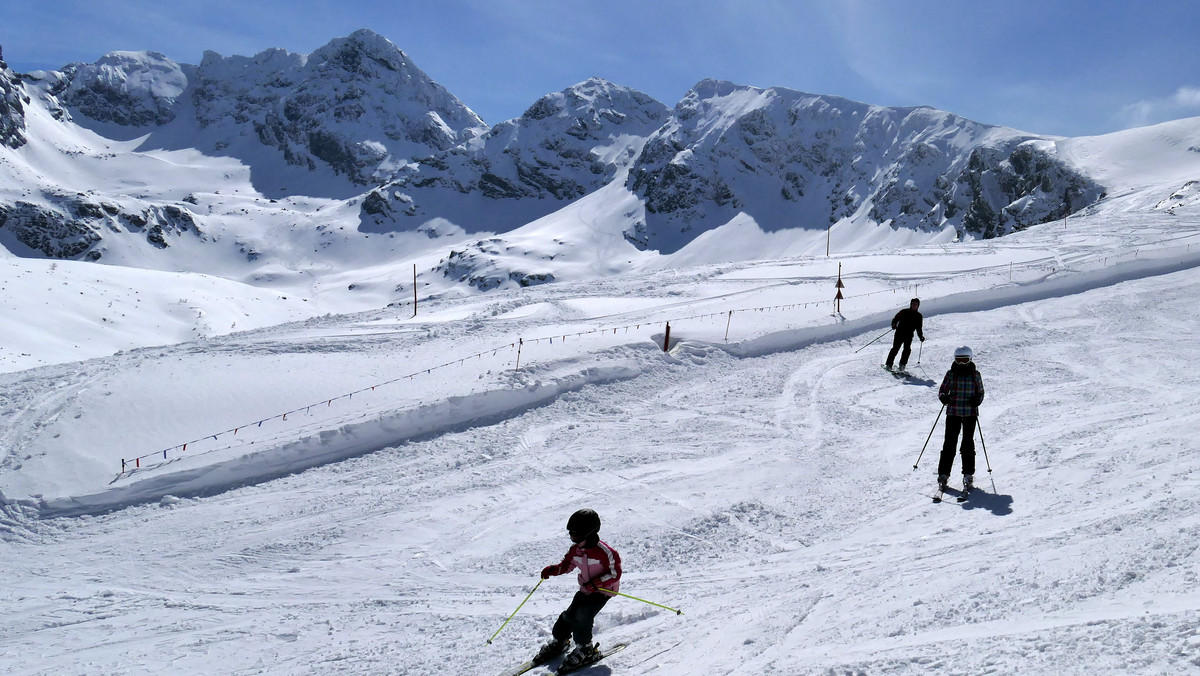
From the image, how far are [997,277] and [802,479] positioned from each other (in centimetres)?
1810

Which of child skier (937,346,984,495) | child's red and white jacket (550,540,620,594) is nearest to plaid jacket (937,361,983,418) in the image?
child skier (937,346,984,495)

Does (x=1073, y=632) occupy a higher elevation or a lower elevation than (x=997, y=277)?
lower

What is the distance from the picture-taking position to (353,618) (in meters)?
6.89

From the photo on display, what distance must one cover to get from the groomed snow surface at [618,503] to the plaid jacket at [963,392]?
95cm

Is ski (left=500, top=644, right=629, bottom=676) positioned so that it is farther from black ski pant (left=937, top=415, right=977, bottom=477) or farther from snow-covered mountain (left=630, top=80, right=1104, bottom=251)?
snow-covered mountain (left=630, top=80, right=1104, bottom=251)

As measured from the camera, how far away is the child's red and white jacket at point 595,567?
550 centimetres

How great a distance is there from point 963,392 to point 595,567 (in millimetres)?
5168

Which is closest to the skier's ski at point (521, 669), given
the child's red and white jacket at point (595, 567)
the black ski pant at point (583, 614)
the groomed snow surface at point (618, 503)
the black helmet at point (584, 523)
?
the groomed snow surface at point (618, 503)

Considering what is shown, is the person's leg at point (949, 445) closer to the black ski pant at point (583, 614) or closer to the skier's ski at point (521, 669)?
the black ski pant at point (583, 614)

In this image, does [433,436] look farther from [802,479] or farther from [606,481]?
[802,479]

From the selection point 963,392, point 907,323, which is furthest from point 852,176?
point 963,392

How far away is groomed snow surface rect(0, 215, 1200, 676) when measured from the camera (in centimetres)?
537

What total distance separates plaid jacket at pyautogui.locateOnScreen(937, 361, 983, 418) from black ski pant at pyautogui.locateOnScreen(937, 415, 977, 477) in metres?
0.06

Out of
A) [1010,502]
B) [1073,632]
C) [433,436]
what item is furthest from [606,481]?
[1073,632]
